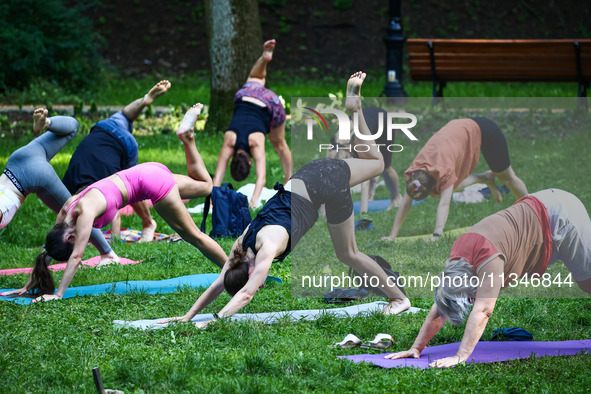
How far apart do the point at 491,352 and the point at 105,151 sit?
4.38 metres

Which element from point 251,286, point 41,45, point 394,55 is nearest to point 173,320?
point 251,286

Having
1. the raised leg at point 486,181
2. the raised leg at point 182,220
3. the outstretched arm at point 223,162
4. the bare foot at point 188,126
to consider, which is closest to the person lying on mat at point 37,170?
the raised leg at point 182,220

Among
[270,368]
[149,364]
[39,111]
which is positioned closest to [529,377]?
[270,368]

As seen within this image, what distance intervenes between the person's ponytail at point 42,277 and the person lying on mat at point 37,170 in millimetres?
677

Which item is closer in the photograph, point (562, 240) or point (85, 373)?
point (85, 373)

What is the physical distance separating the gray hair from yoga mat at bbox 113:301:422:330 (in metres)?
1.24

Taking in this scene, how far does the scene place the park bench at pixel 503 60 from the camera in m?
12.5

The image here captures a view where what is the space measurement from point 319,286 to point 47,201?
118 inches

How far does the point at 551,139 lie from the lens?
7.07 metres

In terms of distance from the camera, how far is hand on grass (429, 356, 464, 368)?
481 centimetres

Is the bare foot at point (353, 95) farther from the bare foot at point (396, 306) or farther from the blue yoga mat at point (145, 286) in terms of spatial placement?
the blue yoga mat at point (145, 286)

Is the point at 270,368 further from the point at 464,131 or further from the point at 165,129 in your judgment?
the point at 165,129

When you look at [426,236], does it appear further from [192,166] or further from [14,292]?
[14,292]

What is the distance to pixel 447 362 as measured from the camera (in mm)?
4836
